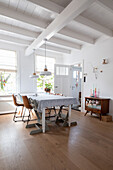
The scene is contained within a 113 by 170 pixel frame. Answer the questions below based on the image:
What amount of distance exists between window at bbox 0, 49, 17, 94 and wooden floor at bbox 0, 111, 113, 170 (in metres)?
2.21

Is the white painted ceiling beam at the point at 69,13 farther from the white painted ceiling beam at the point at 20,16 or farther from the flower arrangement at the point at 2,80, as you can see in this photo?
the flower arrangement at the point at 2,80

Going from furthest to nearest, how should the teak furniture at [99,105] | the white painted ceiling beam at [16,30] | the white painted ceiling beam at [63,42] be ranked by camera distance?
the white painted ceiling beam at [63,42] < the teak furniture at [99,105] < the white painted ceiling beam at [16,30]

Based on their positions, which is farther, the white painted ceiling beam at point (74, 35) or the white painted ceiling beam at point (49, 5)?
the white painted ceiling beam at point (74, 35)

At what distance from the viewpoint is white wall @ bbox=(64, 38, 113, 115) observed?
410cm

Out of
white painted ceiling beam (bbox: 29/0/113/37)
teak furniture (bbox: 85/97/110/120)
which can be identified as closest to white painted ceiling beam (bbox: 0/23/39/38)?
white painted ceiling beam (bbox: 29/0/113/37)

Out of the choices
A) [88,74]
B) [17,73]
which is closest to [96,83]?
[88,74]

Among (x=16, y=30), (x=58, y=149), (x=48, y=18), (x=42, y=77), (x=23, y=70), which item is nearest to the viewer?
(x=58, y=149)

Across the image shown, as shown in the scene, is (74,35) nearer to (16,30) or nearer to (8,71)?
(16,30)

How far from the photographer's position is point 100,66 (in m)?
4.45

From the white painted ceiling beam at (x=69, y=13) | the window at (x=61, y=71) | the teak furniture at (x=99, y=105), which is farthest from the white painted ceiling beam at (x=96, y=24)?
the teak furniture at (x=99, y=105)

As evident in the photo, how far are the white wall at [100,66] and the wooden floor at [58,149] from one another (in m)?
1.58

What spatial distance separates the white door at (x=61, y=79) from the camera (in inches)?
225

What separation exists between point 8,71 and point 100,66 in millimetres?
3873

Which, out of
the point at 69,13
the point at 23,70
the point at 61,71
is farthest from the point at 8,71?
the point at 69,13
